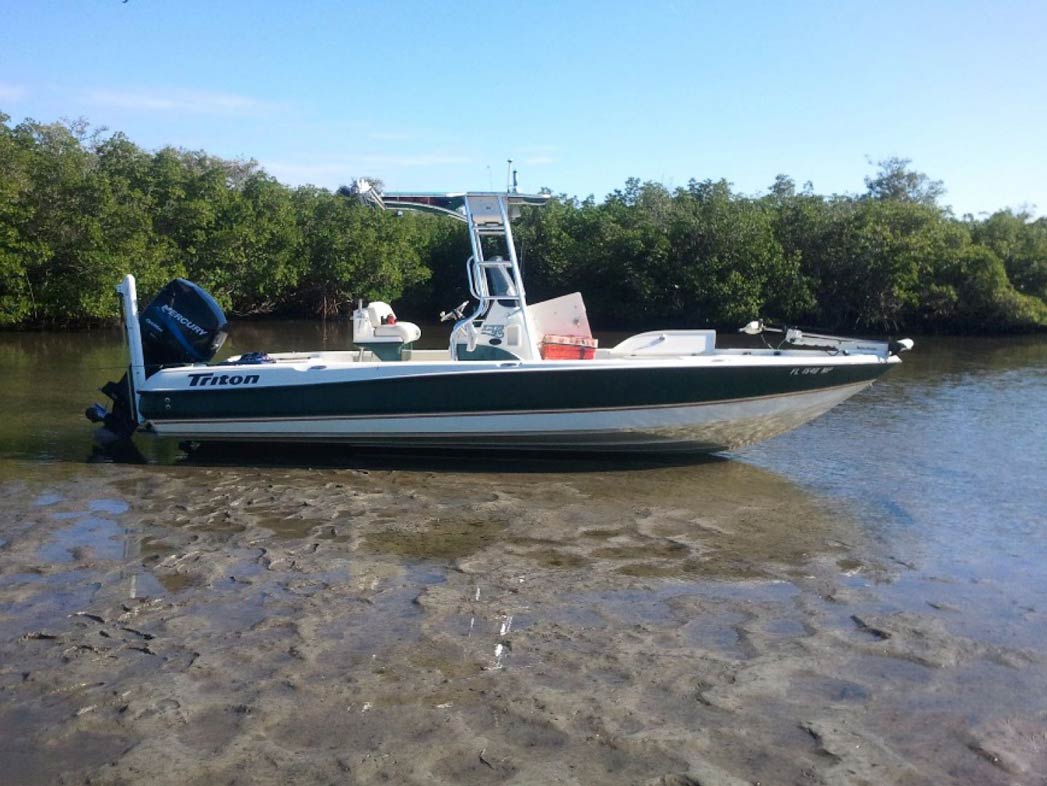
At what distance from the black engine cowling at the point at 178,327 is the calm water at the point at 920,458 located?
1109mm

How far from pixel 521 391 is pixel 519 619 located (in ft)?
14.9

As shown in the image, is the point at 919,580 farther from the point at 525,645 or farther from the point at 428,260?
the point at 428,260

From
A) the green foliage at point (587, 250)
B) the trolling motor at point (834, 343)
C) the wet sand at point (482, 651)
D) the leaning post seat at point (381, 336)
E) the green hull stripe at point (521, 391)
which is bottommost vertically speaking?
the wet sand at point (482, 651)

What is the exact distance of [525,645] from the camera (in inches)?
212

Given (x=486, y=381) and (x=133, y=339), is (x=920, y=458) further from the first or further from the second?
(x=133, y=339)

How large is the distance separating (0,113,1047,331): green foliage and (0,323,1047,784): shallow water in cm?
2032

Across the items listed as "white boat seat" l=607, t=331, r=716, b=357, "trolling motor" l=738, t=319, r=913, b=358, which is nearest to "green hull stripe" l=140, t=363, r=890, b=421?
"trolling motor" l=738, t=319, r=913, b=358

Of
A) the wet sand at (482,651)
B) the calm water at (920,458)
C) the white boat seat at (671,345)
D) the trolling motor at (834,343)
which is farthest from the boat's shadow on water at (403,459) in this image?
the wet sand at (482,651)

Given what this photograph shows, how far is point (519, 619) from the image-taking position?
228 inches

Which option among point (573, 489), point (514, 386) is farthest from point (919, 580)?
point (514, 386)

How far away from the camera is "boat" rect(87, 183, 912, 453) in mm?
10133

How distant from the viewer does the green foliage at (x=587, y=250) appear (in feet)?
94.0

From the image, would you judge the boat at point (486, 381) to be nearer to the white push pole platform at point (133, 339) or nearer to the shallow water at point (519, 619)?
the white push pole platform at point (133, 339)

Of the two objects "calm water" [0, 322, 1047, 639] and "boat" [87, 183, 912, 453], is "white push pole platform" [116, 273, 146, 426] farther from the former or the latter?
"calm water" [0, 322, 1047, 639]
